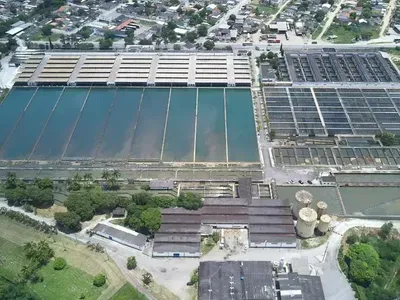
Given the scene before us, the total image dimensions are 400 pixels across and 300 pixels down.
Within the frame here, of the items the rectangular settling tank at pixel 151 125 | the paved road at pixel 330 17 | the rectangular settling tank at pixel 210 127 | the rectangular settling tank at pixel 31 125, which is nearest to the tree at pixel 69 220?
the rectangular settling tank at pixel 151 125

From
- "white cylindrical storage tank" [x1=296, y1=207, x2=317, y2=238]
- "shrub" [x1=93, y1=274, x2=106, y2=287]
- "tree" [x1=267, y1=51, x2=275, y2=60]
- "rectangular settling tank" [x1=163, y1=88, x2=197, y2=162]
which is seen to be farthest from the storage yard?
"shrub" [x1=93, y1=274, x2=106, y2=287]

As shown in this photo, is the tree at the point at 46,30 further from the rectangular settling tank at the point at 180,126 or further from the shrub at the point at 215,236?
the shrub at the point at 215,236

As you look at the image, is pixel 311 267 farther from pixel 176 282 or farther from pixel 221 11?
pixel 221 11

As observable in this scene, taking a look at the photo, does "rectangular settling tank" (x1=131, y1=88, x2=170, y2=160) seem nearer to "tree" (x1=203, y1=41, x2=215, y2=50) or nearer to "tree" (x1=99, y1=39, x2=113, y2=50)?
"tree" (x1=203, y1=41, x2=215, y2=50)

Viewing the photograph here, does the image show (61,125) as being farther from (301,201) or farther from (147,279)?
(301,201)

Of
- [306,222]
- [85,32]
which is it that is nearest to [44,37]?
[85,32]

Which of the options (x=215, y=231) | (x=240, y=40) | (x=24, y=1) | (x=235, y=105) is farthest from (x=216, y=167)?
(x=24, y=1)

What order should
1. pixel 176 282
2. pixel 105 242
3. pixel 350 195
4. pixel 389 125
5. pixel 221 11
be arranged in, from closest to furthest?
pixel 176 282, pixel 105 242, pixel 350 195, pixel 389 125, pixel 221 11
